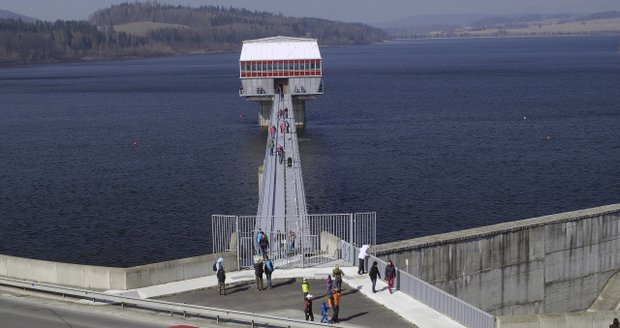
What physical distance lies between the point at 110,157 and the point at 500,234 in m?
65.4

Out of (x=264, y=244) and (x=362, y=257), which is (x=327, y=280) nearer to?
(x=362, y=257)

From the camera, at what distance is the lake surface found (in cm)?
6731

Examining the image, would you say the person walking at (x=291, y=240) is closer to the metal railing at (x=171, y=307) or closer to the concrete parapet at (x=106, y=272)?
the concrete parapet at (x=106, y=272)

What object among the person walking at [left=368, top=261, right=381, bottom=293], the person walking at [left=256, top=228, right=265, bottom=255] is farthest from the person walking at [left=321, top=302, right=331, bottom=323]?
the person walking at [left=256, top=228, right=265, bottom=255]

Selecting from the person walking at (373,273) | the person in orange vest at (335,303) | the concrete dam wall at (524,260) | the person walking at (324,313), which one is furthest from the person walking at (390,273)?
the concrete dam wall at (524,260)

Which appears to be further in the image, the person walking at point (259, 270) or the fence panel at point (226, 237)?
the fence panel at point (226, 237)

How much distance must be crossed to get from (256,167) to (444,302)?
64.9 metres

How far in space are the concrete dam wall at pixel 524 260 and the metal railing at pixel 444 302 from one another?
24.6 feet

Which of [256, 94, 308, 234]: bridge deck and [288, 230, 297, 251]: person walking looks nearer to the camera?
[288, 230, 297, 251]: person walking

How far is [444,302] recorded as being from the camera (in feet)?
101

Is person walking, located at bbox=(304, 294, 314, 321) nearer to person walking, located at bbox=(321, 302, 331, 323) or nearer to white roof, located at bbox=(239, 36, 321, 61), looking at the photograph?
person walking, located at bbox=(321, 302, 331, 323)

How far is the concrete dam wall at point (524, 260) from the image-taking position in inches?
1736

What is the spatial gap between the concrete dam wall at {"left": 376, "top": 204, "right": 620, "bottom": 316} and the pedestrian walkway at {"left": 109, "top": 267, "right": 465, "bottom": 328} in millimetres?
6021

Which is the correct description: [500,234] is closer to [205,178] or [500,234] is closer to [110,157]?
[205,178]
